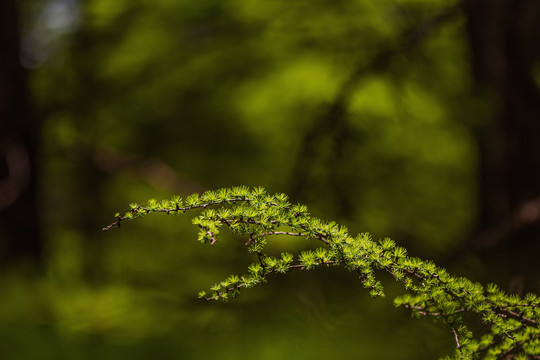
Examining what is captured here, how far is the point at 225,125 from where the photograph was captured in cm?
650

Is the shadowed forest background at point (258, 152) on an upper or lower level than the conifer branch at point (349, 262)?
upper

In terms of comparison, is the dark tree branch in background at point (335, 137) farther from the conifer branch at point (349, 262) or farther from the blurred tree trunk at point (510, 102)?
the conifer branch at point (349, 262)

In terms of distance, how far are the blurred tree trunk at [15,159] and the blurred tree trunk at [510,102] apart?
4.84 m

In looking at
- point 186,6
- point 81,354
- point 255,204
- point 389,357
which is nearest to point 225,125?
point 186,6

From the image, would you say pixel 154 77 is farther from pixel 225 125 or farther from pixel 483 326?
pixel 483 326

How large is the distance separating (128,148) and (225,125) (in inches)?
71.3

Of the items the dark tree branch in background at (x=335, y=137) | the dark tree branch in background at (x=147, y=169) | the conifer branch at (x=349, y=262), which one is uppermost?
the dark tree branch in background at (x=147, y=169)

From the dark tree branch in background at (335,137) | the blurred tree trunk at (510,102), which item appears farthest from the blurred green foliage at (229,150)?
the blurred tree trunk at (510,102)

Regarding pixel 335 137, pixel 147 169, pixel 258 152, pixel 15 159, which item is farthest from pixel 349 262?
pixel 15 159

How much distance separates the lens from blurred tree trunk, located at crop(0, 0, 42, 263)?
5734 millimetres

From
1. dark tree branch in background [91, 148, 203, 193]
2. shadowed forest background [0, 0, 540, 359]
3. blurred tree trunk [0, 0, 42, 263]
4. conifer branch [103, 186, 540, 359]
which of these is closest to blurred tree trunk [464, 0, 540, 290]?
shadowed forest background [0, 0, 540, 359]

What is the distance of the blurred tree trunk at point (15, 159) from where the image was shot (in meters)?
5.73

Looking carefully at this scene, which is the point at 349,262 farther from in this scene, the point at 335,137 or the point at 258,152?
the point at 258,152

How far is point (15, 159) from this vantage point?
19.2 feet
